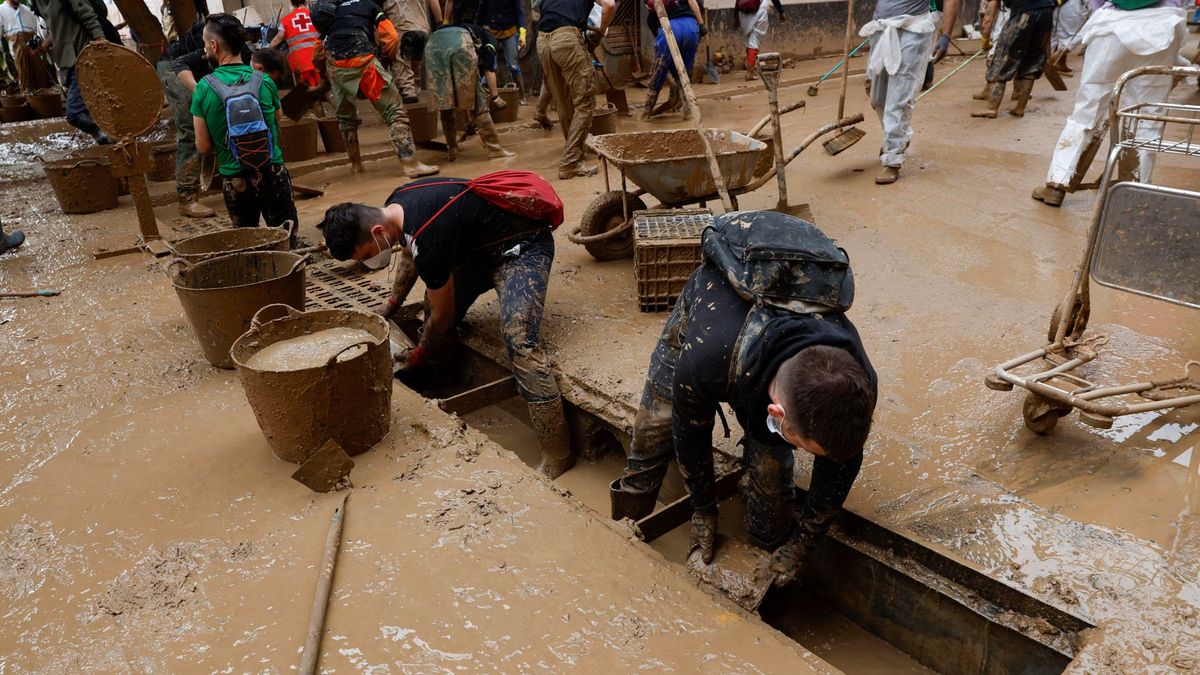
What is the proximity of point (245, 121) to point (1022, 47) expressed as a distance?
24.4ft

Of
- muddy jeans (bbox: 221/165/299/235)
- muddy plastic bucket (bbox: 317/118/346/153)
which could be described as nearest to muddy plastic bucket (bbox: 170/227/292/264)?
muddy jeans (bbox: 221/165/299/235)

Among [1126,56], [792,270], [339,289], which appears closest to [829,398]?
[792,270]

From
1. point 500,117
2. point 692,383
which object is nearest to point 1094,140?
point 692,383

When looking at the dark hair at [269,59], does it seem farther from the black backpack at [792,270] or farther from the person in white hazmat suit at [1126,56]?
the person in white hazmat suit at [1126,56]

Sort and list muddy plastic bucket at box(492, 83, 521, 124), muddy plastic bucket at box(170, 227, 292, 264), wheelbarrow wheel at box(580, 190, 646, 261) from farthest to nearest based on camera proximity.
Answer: muddy plastic bucket at box(492, 83, 521, 124)
wheelbarrow wheel at box(580, 190, 646, 261)
muddy plastic bucket at box(170, 227, 292, 264)

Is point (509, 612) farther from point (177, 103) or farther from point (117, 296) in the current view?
point (177, 103)

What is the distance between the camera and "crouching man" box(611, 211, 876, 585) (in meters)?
1.90

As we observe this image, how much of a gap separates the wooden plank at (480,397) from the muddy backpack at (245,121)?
2.57 m

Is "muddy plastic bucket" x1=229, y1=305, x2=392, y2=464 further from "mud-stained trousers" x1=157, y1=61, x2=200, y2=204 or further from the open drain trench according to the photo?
"mud-stained trousers" x1=157, y1=61, x2=200, y2=204

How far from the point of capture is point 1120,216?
9.40 feet

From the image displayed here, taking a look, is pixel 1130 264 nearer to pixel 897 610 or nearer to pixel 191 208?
pixel 897 610

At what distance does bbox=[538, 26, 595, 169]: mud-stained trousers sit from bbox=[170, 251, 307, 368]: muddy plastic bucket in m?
3.81

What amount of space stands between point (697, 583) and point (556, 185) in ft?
17.6

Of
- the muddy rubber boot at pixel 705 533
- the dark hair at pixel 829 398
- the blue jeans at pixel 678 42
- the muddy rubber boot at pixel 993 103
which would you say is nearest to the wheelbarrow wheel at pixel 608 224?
the muddy rubber boot at pixel 705 533
